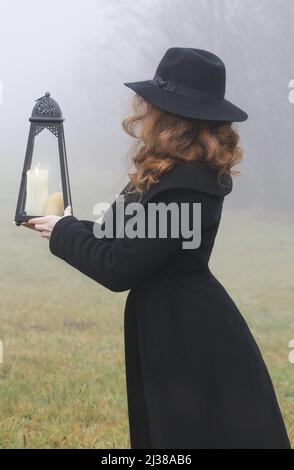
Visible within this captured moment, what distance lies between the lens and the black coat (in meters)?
2.50

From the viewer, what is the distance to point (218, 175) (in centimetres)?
243

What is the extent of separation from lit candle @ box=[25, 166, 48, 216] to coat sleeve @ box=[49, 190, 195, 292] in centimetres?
23

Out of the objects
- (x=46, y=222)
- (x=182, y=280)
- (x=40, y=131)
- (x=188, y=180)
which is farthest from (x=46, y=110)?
(x=182, y=280)

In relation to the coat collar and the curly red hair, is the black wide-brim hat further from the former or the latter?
the coat collar

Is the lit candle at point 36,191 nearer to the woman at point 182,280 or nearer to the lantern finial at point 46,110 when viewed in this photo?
the woman at point 182,280

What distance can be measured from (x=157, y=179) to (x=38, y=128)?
0.65 m

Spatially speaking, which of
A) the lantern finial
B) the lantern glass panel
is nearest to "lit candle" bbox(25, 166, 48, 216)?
the lantern glass panel

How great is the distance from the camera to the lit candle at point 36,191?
105 inches

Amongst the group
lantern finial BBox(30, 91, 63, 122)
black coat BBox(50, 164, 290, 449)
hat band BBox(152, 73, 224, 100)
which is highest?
lantern finial BBox(30, 91, 63, 122)

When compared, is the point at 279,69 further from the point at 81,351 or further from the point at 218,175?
the point at 218,175

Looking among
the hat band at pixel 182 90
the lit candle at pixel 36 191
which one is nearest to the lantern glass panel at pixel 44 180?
the lit candle at pixel 36 191

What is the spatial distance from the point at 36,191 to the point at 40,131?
0.25m
